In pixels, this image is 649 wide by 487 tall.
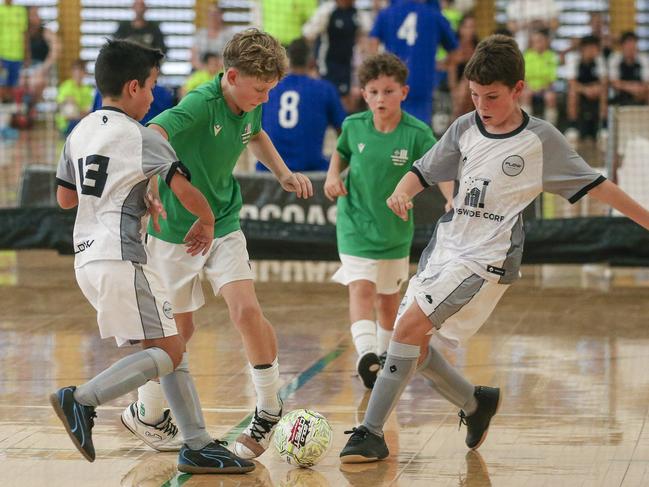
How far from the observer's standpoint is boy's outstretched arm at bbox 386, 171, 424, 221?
4.58 meters

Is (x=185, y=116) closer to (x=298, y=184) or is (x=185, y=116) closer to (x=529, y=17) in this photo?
(x=298, y=184)

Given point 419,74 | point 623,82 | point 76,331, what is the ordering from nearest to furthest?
point 76,331 < point 419,74 < point 623,82

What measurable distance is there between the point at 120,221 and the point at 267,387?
99 centimetres

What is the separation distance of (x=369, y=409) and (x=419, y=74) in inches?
255

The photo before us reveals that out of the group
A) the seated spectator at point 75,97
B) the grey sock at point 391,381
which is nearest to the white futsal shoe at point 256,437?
the grey sock at point 391,381

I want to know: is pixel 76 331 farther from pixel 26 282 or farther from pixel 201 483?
pixel 201 483

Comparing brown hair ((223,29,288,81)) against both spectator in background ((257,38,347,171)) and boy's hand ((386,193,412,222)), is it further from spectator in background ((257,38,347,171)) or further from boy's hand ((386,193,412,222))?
spectator in background ((257,38,347,171))

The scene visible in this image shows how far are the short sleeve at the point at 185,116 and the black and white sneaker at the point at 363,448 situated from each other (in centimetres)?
137

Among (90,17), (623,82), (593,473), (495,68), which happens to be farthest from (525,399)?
(90,17)

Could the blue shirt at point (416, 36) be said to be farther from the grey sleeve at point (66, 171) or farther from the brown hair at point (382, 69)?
the grey sleeve at point (66, 171)

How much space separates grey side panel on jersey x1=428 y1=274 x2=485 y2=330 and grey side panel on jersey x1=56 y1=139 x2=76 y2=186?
4.79 feet

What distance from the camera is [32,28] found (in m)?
18.4

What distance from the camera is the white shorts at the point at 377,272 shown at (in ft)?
19.7

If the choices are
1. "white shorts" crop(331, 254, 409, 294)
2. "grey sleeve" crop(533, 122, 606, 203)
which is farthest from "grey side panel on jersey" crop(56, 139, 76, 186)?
"white shorts" crop(331, 254, 409, 294)
